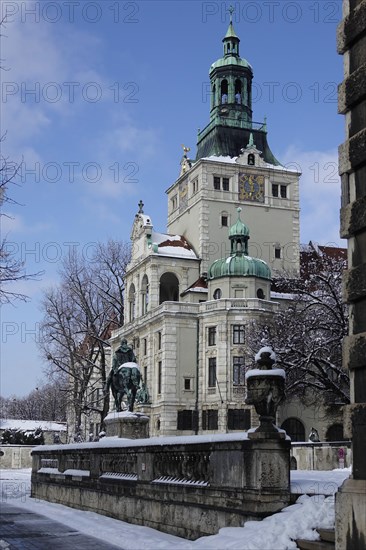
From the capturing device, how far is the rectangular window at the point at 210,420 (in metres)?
56.8

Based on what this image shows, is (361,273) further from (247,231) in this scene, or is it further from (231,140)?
(231,140)

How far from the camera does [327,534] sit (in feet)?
31.9

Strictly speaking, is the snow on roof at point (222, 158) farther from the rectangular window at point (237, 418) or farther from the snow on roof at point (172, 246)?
the rectangular window at point (237, 418)

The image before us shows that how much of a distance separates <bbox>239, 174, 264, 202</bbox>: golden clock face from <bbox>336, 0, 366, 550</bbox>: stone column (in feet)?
187

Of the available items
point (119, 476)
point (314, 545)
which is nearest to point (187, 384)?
point (119, 476)

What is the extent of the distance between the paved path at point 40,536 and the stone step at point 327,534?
428 centimetres

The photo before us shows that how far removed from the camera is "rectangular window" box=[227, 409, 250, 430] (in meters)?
55.7

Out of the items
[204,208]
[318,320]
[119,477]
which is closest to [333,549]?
[119,477]

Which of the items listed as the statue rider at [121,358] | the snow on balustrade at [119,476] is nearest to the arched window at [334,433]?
the statue rider at [121,358]

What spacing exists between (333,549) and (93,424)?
70.0 m

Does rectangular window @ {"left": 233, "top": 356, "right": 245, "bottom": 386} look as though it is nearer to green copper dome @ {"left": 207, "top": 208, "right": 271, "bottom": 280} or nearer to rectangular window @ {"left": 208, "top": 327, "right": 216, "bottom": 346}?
rectangular window @ {"left": 208, "top": 327, "right": 216, "bottom": 346}

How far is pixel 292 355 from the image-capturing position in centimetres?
3716

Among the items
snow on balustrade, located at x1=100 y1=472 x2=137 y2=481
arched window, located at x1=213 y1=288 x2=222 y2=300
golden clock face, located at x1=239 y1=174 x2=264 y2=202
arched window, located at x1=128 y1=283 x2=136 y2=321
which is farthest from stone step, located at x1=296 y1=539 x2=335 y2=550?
golden clock face, located at x1=239 y1=174 x2=264 y2=202

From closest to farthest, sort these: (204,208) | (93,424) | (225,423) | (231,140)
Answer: (225,423), (204,208), (231,140), (93,424)
